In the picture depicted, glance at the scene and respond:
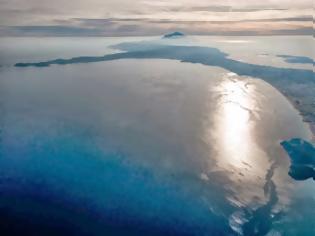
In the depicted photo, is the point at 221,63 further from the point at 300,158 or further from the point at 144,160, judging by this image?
the point at 144,160

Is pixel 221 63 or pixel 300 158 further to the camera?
pixel 221 63

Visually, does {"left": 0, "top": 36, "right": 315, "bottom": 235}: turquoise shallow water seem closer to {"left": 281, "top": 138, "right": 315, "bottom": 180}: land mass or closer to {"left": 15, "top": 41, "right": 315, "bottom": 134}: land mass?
{"left": 281, "top": 138, "right": 315, "bottom": 180}: land mass

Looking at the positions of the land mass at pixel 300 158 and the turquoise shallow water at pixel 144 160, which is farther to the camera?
the land mass at pixel 300 158

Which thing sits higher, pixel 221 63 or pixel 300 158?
pixel 221 63

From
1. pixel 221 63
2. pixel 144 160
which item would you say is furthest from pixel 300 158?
pixel 221 63

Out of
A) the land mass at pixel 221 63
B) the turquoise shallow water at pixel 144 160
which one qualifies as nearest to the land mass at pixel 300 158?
the turquoise shallow water at pixel 144 160

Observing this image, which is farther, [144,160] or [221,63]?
[221,63]

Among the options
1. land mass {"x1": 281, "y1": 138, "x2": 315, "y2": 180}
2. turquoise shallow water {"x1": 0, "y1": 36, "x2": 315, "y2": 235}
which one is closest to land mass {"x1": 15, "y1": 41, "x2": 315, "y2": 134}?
turquoise shallow water {"x1": 0, "y1": 36, "x2": 315, "y2": 235}

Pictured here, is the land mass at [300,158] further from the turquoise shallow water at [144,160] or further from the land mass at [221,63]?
the land mass at [221,63]

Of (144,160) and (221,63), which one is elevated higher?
(221,63)

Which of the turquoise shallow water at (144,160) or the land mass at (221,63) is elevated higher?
the land mass at (221,63)
